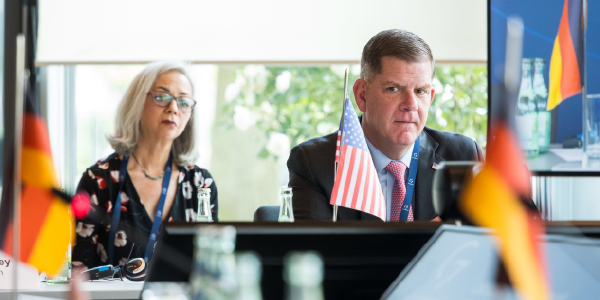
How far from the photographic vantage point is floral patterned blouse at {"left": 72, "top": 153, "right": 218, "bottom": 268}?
227 cm

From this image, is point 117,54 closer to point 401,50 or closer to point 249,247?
point 401,50

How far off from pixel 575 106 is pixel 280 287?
1.93m

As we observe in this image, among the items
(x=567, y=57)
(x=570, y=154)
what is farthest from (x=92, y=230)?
(x=567, y=57)

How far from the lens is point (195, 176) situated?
2535 millimetres

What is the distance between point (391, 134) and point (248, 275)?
1.33 meters

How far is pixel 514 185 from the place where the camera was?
1.69 ft

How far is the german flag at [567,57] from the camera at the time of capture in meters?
2.18

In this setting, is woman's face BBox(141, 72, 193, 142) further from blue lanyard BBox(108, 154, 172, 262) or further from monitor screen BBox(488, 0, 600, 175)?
monitor screen BBox(488, 0, 600, 175)

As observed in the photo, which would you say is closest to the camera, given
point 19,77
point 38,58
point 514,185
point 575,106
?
point 514,185

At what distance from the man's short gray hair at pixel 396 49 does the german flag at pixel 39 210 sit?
4.00 ft

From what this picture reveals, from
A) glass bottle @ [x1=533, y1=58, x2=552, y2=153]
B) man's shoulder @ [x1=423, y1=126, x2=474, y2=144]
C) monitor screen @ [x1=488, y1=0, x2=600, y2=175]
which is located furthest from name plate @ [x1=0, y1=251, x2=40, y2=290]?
glass bottle @ [x1=533, y1=58, x2=552, y2=153]

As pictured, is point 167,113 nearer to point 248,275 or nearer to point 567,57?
point 567,57

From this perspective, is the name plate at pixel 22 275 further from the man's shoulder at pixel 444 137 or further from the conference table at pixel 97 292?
the man's shoulder at pixel 444 137

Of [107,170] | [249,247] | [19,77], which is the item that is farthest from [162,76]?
[249,247]
